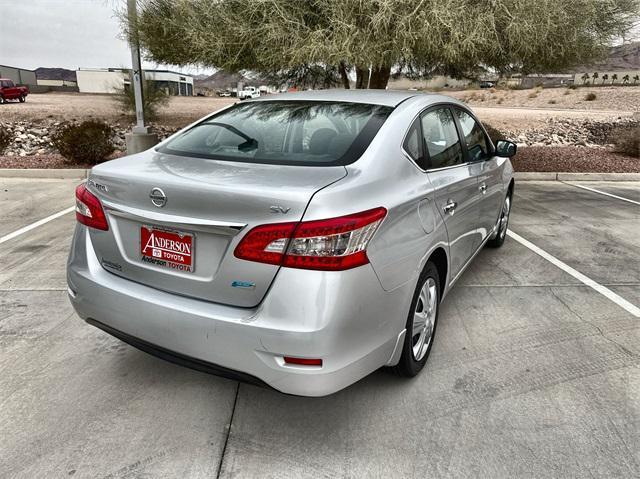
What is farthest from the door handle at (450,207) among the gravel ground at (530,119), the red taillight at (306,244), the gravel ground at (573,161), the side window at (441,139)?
the gravel ground at (530,119)

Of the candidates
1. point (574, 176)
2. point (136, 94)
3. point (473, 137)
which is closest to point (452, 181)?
point (473, 137)

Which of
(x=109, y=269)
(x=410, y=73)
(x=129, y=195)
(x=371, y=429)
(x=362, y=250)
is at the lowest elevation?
(x=371, y=429)

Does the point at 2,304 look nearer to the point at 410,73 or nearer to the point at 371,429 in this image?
the point at 371,429

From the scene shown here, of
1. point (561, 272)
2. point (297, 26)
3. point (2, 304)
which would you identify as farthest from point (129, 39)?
point (561, 272)

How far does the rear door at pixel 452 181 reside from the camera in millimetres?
3121

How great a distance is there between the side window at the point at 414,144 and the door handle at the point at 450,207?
305 millimetres

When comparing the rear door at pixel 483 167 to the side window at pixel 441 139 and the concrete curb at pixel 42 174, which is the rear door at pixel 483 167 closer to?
the side window at pixel 441 139

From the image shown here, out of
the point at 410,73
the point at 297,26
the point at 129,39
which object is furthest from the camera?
the point at 410,73

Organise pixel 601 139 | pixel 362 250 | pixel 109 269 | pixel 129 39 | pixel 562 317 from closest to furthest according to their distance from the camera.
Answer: pixel 362 250 < pixel 109 269 < pixel 562 317 < pixel 129 39 < pixel 601 139

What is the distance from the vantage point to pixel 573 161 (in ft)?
39.1

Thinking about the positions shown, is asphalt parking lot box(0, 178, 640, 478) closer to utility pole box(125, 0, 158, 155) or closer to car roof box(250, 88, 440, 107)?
car roof box(250, 88, 440, 107)

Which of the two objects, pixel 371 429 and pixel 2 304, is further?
pixel 2 304

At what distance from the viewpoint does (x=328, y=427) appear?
2643mm

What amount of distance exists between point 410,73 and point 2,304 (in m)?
11.1
